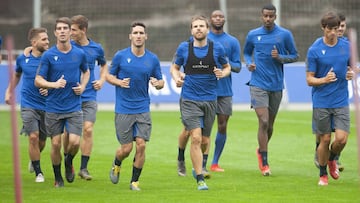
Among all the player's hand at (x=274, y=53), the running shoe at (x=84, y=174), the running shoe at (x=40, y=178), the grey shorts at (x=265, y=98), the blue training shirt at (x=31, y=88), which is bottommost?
the running shoe at (x=84, y=174)

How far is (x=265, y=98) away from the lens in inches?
643

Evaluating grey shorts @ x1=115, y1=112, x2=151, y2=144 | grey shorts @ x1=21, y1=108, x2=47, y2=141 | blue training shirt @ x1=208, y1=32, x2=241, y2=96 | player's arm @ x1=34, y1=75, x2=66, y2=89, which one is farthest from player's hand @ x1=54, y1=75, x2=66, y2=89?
blue training shirt @ x1=208, y1=32, x2=241, y2=96

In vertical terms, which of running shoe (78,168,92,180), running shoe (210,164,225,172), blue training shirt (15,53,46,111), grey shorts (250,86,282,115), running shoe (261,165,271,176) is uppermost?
Result: blue training shirt (15,53,46,111)

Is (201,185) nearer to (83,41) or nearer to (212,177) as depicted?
(212,177)

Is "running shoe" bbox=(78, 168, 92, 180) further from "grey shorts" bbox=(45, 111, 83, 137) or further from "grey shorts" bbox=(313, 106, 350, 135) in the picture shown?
"grey shorts" bbox=(313, 106, 350, 135)

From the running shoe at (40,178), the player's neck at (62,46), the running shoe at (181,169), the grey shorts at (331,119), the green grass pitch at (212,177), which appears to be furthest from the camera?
the running shoe at (181,169)

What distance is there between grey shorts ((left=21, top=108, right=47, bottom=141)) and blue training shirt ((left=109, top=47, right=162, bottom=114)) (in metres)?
1.71

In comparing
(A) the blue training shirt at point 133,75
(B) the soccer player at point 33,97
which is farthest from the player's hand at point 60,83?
(B) the soccer player at point 33,97

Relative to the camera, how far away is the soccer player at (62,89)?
14.2 metres

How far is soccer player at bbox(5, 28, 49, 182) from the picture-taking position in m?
15.2

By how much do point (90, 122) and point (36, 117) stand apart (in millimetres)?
879

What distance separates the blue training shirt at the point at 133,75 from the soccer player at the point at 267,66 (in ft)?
8.79

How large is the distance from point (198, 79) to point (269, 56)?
226 centimetres

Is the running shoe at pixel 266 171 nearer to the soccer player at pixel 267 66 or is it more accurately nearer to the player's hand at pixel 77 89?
the soccer player at pixel 267 66
